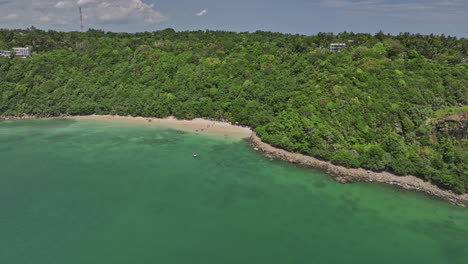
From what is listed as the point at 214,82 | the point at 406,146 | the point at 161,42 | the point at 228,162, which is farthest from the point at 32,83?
the point at 406,146

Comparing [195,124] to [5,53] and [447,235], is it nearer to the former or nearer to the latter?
[447,235]

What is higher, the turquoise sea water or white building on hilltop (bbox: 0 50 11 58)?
white building on hilltop (bbox: 0 50 11 58)

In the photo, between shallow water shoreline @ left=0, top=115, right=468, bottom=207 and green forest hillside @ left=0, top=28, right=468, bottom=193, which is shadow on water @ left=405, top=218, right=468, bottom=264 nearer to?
shallow water shoreline @ left=0, top=115, right=468, bottom=207

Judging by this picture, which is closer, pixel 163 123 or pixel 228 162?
pixel 228 162

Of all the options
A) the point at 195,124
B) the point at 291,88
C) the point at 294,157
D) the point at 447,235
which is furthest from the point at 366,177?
the point at 195,124

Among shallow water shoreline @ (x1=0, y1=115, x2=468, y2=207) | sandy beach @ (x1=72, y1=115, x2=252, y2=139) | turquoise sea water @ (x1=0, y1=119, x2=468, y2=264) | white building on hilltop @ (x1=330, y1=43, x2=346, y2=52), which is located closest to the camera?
turquoise sea water @ (x1=0, y1=119, x2=468, y2=264)

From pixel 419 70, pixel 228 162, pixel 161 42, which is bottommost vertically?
pixel 228 162

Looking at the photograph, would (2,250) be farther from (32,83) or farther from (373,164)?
(32,83)

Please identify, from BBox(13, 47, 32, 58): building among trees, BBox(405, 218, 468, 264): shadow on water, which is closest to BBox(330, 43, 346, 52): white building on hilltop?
BBox(405, 218, 468, 264): shadow on water
